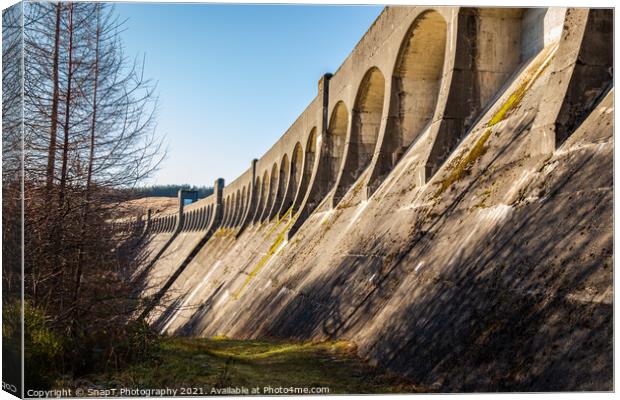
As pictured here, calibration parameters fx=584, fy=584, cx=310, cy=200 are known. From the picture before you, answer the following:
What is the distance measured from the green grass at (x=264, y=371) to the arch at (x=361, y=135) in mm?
9279

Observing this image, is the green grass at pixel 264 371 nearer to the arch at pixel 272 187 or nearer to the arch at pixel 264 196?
the arch at pixel 272 187

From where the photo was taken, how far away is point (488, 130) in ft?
28.1

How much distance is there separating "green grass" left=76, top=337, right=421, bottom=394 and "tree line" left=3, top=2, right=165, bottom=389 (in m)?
0.45

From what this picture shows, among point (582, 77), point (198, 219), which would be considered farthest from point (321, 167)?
point (198, 219)

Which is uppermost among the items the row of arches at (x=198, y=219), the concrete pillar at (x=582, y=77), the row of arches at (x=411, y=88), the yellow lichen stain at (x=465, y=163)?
the row of arches at (x=411, y=88)

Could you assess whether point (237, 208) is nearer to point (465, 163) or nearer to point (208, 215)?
point (208, 215)

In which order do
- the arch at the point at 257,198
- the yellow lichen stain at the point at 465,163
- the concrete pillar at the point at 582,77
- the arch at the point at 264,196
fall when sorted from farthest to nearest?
the arch at the point at 257,198
the arch at the point at 264,196
the yellow lichen stain at the point at 465,163
the concrete pillar at the point at 582,77

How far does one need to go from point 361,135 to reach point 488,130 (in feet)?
27.0

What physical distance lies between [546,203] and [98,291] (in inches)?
196

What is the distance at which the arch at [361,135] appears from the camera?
1620 cm

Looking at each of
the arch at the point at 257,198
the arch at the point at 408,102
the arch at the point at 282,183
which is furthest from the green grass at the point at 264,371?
the arch at the point at 257,198

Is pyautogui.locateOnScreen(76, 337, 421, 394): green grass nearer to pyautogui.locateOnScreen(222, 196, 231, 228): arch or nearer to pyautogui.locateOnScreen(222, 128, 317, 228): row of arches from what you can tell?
pyautogui.locateOnScreen(222, 128, 317, 228): row of arches

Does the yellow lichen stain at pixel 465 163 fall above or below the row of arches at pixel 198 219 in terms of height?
above

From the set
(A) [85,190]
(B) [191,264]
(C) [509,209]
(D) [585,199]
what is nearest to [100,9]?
(A) [85,190]
